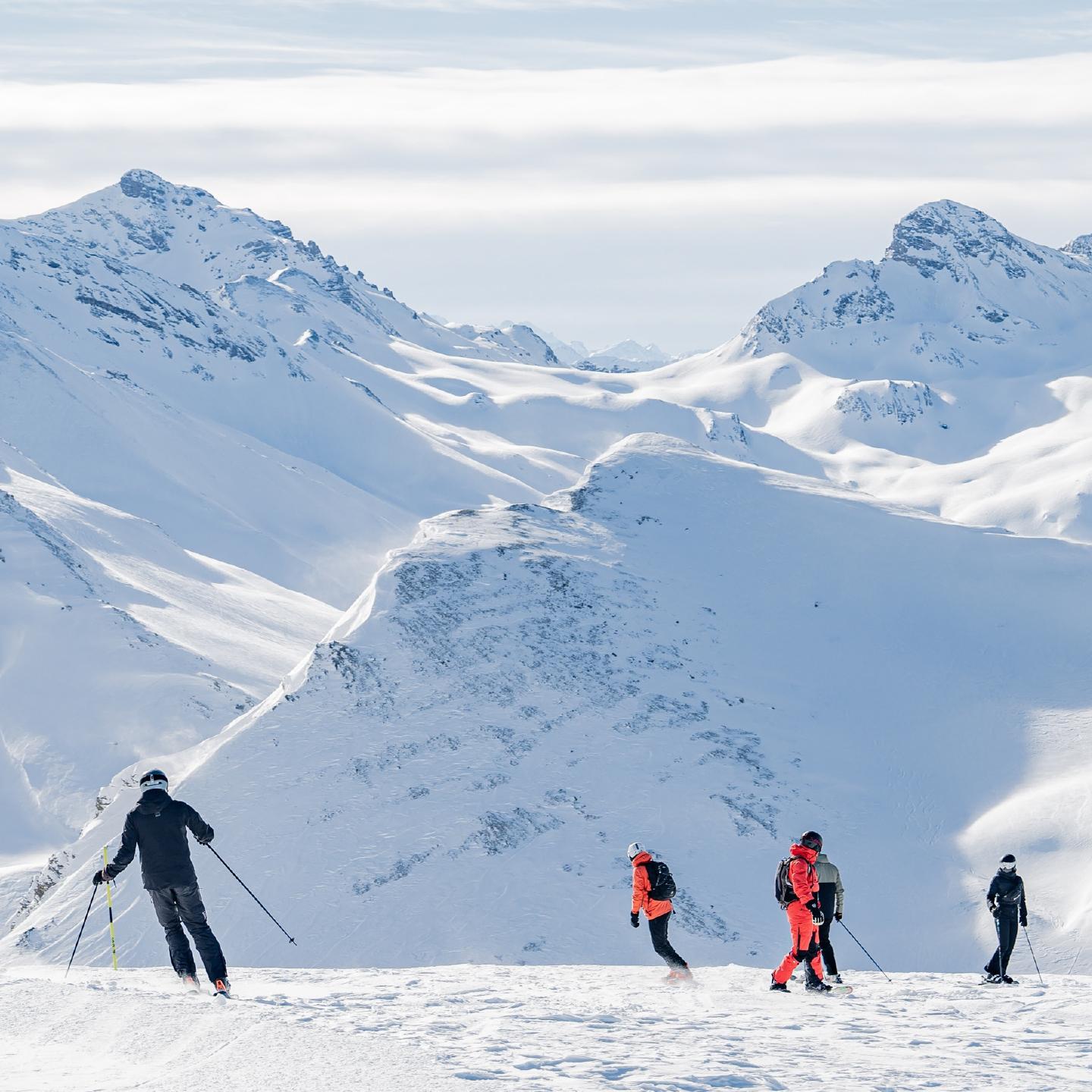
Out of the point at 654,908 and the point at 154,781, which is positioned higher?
the point at 154,781

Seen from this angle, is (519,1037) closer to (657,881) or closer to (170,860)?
(170,860)

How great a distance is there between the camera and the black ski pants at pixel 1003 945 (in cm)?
1814

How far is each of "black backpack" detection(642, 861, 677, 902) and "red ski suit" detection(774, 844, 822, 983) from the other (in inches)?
65.4

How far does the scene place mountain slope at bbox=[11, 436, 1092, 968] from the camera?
3142 centimetres

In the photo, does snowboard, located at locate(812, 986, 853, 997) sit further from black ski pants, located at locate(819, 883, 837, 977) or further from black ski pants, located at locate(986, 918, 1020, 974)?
black ski pants, located at locate(986, 918, 1020, 974)

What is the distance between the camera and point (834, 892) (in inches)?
701

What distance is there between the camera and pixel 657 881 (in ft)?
56.7

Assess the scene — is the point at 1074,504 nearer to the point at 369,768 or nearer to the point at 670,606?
the point at 670,606

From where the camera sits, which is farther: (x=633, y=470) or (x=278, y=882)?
(x=633, y=470)

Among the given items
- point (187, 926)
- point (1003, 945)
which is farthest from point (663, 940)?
point (187, 926)

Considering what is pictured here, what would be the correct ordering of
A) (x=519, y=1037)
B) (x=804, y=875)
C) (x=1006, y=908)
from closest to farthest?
(x=519, y=1037) → (x=804, y=875) → (x=1006, y=908)

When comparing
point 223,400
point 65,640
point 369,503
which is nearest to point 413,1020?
point 65,640

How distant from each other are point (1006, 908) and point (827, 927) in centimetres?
284

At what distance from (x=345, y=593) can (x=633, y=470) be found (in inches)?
2494
